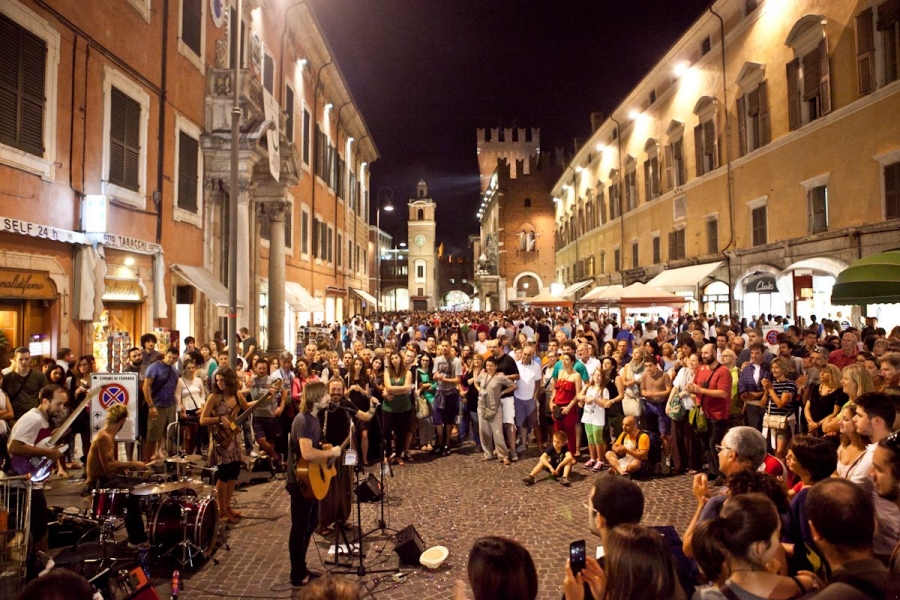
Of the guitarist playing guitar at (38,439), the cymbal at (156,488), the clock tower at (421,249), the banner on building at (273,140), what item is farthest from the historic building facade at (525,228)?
the cymbal at (156,488)

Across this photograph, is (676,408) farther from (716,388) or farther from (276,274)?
(276,274)

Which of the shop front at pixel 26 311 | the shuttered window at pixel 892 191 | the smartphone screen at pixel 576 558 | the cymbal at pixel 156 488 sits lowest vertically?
the cymbal at pixel 156 488

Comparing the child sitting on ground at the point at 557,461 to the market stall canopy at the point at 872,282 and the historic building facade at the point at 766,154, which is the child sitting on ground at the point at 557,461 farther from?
the historic building facade at the point at 766,154

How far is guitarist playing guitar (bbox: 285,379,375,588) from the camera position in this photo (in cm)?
479

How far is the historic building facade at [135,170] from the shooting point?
28.0ft

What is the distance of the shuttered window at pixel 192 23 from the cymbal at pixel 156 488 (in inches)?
478

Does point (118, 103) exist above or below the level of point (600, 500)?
above

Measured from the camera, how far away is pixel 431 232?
82875 millimetres

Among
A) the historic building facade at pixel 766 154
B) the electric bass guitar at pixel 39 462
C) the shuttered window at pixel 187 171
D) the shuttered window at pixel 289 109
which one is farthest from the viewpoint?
the shuttered window at pixel 289 109

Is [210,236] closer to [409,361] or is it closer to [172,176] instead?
[172,176]

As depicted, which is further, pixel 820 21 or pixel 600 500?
pixel 820 21

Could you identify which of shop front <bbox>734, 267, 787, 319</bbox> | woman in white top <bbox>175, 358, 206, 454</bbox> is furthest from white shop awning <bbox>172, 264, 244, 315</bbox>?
shop front <bbox>734, 267, 787, 319</bbox>

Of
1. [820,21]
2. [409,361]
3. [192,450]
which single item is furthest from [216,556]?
[820,21]

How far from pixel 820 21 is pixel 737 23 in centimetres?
509
